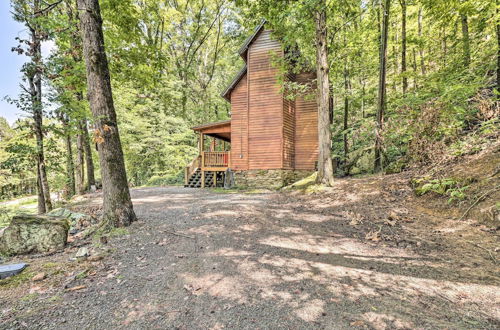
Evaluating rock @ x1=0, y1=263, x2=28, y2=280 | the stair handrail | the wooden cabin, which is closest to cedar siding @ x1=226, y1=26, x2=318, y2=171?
the wooden cabin

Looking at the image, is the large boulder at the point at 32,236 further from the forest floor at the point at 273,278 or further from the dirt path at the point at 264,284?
the dirt path at the point at 264,284

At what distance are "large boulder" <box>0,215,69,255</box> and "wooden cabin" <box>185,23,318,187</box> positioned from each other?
917 centimetres

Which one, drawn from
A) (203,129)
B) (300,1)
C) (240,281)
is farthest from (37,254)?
(203,129)

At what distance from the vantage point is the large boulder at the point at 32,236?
4.10 m

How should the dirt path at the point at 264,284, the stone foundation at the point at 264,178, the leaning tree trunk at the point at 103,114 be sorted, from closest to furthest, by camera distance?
the dirt path at the point at 264,284
the leaning tree trunk at the point at 103,114
the stone foundation at the point at 264,178

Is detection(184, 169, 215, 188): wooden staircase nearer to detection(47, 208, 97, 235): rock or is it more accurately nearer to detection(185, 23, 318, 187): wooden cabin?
detection(185, 23, 318, 187): wooden cabin

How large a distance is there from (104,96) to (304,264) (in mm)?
4927

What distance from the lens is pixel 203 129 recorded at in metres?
14.9

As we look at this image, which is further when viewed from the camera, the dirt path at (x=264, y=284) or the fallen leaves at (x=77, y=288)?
the fallen leaves at (x=77, y=288)

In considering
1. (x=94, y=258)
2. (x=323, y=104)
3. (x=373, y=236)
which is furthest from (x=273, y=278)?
(x=323, y=104)

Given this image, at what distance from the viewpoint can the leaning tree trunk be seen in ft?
15.4

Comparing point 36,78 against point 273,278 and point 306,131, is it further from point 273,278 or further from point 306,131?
point 306,131

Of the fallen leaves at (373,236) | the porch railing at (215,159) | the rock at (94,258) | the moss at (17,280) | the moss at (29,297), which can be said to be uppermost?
the porch railing at (215,159)

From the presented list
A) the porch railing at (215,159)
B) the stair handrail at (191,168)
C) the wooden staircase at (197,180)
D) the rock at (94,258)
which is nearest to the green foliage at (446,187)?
the rock at (94,258)
